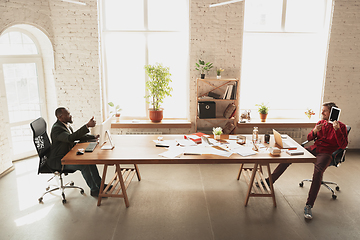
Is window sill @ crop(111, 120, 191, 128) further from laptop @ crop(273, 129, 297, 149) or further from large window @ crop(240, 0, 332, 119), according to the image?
laptop @ crop(273, 129, 297, 149)

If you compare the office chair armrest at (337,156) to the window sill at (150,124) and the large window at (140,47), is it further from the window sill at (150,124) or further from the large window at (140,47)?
the large window at (140,47)

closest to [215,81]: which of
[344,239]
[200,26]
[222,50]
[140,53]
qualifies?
[222,50]

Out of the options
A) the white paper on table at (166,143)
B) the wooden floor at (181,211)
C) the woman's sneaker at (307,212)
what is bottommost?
the wooden floor at (181,211)

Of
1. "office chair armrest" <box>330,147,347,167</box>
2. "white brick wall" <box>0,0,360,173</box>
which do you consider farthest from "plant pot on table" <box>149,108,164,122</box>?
"office chair armrest" <box>330,147,347,167</box>

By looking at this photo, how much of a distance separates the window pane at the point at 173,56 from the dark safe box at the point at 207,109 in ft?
2.19

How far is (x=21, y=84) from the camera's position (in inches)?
220

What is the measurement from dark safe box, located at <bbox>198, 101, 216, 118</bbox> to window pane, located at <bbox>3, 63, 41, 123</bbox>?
11.3 ft

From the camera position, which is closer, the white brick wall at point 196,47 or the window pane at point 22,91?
the window pane at point 22,91

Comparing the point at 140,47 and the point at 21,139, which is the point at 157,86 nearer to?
the point at 140,47

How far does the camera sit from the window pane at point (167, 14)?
19.5 feet

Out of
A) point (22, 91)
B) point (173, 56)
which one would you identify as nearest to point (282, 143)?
point (173, 56)

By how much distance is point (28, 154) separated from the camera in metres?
5.86

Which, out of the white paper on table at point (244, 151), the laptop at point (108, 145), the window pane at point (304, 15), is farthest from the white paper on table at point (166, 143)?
the window pane at point (304, 15)

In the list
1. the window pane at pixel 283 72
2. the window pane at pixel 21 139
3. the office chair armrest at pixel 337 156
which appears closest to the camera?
the office chair armrest at pixel 337 156
